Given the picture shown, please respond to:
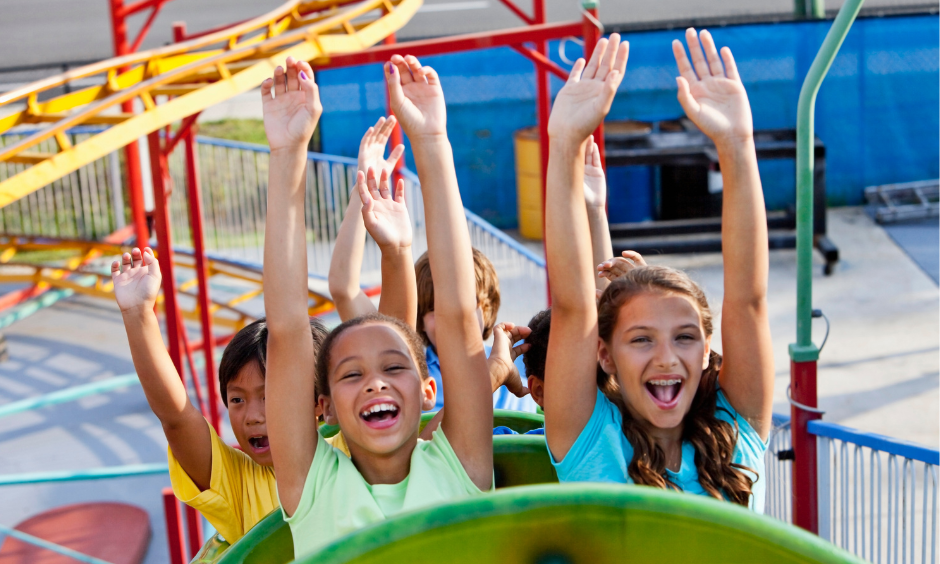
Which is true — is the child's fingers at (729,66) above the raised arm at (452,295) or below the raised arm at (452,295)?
above

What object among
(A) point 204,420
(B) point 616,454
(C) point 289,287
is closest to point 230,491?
(A) point 204,420

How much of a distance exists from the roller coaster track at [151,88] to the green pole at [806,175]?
5.90ft

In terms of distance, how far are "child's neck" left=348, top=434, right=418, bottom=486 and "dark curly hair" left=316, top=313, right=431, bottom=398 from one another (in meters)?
0.14

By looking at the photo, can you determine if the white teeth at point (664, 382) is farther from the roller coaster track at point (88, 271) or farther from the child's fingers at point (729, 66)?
the roller coaster track at point (88, 271)

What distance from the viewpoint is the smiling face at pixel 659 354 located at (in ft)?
5.11

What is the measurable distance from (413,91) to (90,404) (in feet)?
16.5

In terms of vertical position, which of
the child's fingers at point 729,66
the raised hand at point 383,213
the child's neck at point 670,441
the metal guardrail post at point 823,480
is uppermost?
the child's fingers at point 729,66

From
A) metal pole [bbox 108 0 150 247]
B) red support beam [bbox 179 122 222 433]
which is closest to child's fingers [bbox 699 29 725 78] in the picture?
metal pole [bbox 108 0 150 247]

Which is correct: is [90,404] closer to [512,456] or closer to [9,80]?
[512,456]

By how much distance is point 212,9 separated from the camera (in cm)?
1474

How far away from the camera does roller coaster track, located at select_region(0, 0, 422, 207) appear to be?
9.05ft

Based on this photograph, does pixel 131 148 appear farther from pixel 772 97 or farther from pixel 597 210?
pixel 772 97

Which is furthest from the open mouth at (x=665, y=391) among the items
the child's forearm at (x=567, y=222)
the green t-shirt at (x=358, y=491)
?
the green t-shirt at (x=358, y=491)

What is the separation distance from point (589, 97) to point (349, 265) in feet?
3.29
